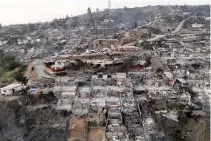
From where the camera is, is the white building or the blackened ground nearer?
the blackened ground

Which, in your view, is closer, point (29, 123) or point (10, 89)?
point (29, 123)

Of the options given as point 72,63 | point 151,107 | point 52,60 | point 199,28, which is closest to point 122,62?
point 72,63

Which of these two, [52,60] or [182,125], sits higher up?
[52,60]

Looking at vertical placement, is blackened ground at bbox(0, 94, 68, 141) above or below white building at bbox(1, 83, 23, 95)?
below

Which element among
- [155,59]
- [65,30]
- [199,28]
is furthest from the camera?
[65,30]

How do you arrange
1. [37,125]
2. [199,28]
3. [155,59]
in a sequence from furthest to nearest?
[199,28], [155,59], [37,125]

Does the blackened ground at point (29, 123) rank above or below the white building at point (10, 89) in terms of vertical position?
below

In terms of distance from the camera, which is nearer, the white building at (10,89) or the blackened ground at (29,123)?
the blackened ground at (29,123)

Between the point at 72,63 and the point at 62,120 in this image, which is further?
the point at 72,63

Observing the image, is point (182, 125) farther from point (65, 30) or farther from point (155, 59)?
point (65, 30)

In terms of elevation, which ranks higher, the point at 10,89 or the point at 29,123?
the point at 10,89
